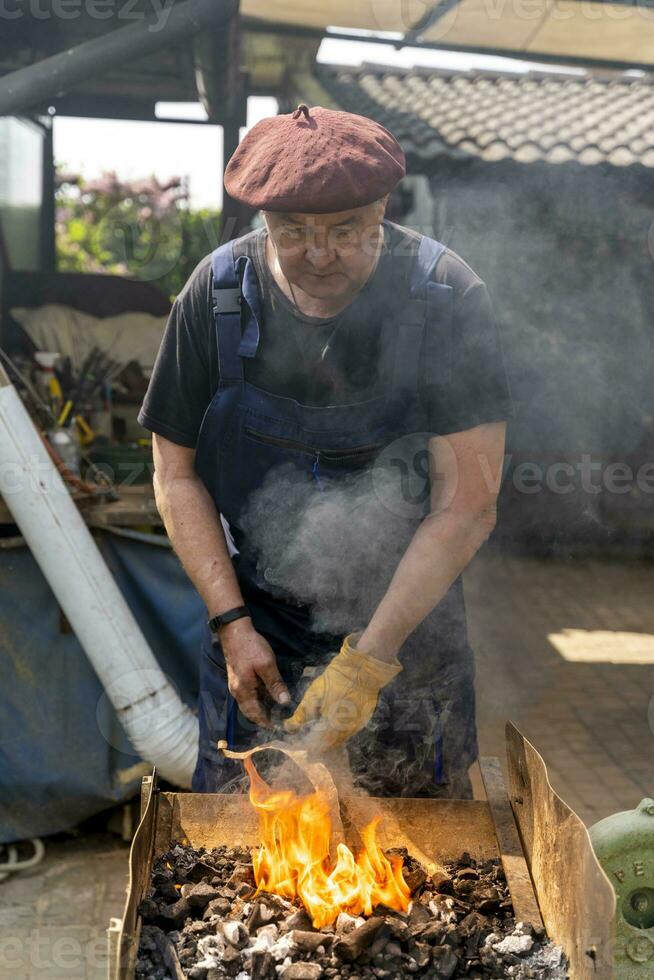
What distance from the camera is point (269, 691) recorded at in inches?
101

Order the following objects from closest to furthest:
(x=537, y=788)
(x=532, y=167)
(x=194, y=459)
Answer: (x=537, y=788) < (x=194, y=459) < (x=532, y=167)

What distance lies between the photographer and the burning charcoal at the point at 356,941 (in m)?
1.94

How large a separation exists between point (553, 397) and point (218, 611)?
6.35 metres

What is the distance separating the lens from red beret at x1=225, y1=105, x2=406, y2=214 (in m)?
2.26

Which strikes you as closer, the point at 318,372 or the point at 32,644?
the point at 318,372

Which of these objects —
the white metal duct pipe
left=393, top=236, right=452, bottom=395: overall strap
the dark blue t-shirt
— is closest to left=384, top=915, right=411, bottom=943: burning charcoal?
the dark blue t-shirt

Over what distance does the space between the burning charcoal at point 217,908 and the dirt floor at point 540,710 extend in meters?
1.75

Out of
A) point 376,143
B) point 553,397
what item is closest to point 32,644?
point 376,143

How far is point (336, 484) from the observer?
104 inches

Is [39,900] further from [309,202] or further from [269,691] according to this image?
[309,202]

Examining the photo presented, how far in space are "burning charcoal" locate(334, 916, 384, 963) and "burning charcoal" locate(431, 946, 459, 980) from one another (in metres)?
0.12
